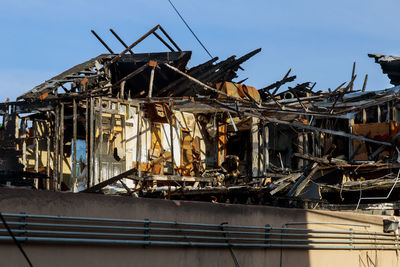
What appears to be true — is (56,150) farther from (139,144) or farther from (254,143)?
(254,143)

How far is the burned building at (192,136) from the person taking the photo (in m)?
17.0

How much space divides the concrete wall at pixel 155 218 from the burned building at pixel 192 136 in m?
4.93

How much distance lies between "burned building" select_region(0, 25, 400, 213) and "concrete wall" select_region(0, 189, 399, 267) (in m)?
4.93

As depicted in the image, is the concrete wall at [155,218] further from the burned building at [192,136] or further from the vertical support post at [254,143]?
the vertical support post at [254,143]

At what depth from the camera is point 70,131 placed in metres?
19.9

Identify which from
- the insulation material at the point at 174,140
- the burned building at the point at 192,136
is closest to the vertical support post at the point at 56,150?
the burned building at the point at 192,136

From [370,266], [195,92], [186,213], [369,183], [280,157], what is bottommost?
[370,266]

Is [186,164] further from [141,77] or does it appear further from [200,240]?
[200,240]

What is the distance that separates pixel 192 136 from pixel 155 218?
14.5 m

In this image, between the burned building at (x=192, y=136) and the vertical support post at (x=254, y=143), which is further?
the vertical support post at (x=254, y=143)

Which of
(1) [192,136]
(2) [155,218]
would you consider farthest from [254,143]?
(2) [155,218]

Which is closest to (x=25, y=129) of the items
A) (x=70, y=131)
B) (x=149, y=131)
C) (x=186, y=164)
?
(x=70, y=131)

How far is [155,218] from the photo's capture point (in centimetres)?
775

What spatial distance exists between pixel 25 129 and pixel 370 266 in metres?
12.0
